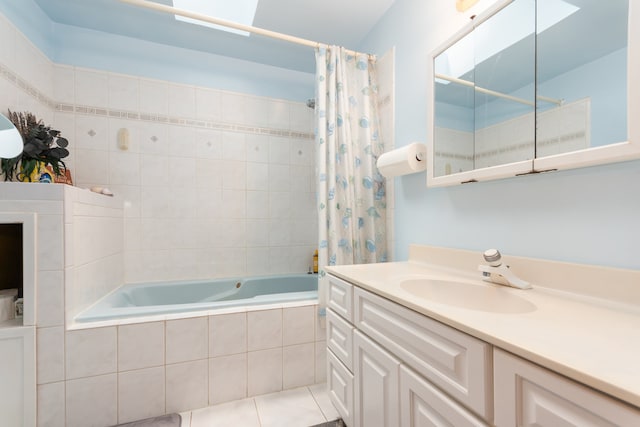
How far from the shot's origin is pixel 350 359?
117cm

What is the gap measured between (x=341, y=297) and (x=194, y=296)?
149 centimetres

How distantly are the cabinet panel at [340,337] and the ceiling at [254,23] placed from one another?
1902 mm

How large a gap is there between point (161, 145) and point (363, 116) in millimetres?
1609

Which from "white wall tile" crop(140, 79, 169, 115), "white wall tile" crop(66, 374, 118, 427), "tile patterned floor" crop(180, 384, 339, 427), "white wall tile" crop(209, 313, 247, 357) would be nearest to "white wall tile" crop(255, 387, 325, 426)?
"tile patterned floor" crop(180, 384, 339, 427)

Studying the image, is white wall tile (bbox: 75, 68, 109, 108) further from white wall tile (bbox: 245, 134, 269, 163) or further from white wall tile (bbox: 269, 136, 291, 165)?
white wall tile (bbox: 269, 136, 291, 165)

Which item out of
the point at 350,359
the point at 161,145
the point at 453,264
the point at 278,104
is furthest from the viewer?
the point at 278,104

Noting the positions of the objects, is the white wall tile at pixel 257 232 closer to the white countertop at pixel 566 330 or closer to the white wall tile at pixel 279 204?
the white wall tile at pixel 279 204

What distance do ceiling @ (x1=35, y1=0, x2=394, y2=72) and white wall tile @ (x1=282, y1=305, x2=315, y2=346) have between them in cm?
193

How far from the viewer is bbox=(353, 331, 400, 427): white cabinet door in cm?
89

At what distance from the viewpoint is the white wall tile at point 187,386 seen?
1432 mm

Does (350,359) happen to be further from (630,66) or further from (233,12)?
(233,12)

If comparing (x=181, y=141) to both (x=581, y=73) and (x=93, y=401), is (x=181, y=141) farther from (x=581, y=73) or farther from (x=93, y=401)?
(x=581, y=73)

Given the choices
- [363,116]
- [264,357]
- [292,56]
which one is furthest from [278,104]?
[264,357]

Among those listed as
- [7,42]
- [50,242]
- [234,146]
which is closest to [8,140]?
[50,242]
